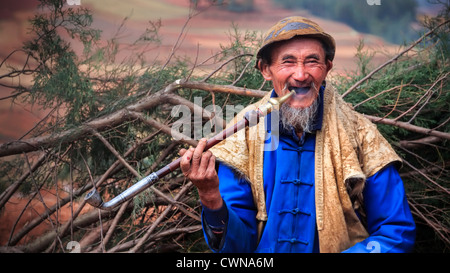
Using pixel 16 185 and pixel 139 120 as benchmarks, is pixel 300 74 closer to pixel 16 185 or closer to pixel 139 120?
pixel 139 120

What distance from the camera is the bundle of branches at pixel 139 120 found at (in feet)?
10.0

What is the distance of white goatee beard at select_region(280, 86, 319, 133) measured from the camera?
2.12 meters

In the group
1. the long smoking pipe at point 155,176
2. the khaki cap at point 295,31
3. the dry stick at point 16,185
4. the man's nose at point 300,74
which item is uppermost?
the khaki cap at point 295,31

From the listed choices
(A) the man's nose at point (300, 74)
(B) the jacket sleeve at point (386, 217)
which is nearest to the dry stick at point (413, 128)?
(B) the jacket sleeve at point (386, 217)

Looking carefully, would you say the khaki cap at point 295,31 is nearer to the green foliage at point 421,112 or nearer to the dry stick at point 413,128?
the dry stick at point 413,128

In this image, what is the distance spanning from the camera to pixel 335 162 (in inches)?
82.8

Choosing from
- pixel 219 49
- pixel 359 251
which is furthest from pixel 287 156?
pixel 219 49

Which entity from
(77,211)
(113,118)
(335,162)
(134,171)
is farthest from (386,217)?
(77,211)

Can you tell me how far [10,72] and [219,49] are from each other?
4.80ft

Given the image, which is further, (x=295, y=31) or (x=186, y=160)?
(x=295, y=31)

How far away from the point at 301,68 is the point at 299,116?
0.23 metres

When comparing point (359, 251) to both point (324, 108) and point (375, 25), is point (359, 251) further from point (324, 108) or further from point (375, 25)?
point (375, 25)

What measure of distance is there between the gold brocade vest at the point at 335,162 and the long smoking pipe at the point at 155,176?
0.92 feet

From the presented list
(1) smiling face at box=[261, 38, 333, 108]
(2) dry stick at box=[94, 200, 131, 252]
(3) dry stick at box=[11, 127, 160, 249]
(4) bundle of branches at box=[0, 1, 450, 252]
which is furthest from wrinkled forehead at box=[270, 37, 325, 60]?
(2) dry stick at box=[94, 200, 131, 252]
